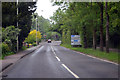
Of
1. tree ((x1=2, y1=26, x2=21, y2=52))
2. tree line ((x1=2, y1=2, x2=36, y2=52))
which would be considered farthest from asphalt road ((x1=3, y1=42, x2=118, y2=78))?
tree line ((x1=2, y1=2, x2=36, y2=52))

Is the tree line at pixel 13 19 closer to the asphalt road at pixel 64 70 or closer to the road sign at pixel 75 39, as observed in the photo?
the asphalt road at pixel 64 70

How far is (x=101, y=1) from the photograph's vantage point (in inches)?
976

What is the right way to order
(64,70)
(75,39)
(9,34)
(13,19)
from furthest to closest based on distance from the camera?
(75,39) < (13,19) < (9,34) < (64,70)

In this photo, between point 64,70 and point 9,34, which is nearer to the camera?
point 64,70

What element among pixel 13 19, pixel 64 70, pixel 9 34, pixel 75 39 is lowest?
pixel 64 70

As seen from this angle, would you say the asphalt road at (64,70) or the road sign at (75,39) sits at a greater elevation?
the road sign at (75,39)

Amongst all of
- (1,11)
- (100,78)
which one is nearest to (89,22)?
(1,11)

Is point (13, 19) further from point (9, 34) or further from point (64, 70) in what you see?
point (64, 70)

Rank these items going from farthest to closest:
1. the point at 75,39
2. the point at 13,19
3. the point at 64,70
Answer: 1. the point at 75,39
2. the point at 13,19
3. the point at 64,70

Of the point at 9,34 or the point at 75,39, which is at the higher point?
the point at 9,34

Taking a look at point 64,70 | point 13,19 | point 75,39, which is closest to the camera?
point 64,70

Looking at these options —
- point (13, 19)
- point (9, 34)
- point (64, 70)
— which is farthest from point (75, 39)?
point (64, 70)

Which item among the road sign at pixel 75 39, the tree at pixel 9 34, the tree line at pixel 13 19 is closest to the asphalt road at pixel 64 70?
the tree at pixel 9 34

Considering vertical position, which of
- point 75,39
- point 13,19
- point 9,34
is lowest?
point 75,39
